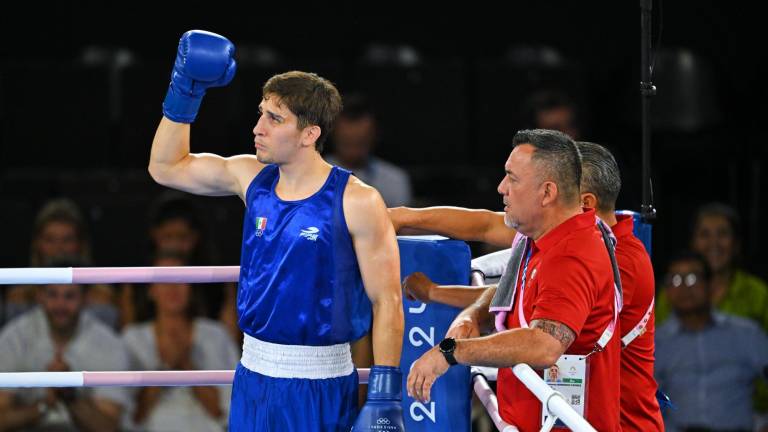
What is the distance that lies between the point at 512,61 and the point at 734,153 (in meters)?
1.48

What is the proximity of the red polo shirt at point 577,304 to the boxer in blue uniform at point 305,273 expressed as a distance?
0.97 feet

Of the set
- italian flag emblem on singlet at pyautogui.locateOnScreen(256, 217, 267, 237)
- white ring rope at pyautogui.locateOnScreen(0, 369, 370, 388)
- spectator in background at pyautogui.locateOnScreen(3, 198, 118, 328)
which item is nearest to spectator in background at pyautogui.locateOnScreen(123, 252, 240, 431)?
spectator in background at pyautogui.locateOnScreen(3, 198, 118, 328)

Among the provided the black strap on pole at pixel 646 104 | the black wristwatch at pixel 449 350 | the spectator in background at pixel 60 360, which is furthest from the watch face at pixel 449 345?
the spectator in background at pixel 60 360

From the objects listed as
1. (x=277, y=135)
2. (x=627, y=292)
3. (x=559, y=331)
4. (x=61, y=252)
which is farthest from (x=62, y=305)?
(x=559, y=331)

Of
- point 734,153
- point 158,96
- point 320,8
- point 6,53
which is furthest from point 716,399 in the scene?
point 6,53

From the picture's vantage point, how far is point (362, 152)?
6.02 metres

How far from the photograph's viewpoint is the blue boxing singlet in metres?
2.83

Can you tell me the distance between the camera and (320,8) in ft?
28.1

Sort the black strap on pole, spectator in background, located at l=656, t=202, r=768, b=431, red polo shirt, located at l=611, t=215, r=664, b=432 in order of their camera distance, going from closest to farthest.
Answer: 1. red polo shirt, located at l=611, t=215, r=664, b=432
2. the black strap on pole
3. spectator in background, located at l=656, t=202, r=768, b=431

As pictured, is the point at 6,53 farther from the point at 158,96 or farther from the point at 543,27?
the point at 543,27

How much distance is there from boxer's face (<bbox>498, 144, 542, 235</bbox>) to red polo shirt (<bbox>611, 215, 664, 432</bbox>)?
0.96 feet

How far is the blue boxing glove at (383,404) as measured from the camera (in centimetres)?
270

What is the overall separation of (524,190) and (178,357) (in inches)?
99.0

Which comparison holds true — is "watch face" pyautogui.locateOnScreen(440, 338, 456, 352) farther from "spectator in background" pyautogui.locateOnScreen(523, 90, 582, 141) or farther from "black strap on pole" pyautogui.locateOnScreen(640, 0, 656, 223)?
"spectator in background" pyautogui.locateOnScreen(523, 90, 582, 141)
